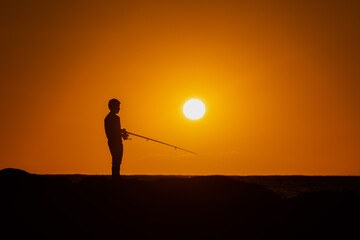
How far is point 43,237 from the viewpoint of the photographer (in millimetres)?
12812

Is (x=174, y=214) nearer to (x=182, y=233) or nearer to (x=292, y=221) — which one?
(x=182, y=233)

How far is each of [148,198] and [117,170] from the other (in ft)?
5.29

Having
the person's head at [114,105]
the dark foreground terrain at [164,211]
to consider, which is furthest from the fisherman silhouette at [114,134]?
the dark foreground terrain at [164,211]

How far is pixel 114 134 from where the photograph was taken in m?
15.6

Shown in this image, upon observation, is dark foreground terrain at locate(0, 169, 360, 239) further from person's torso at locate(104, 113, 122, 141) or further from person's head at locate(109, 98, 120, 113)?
person's head at locate(109, 98, 120, 113)

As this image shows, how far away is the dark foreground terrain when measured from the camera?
13109mm

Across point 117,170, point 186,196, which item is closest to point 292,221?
point 186,196

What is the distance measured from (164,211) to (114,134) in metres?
3.02

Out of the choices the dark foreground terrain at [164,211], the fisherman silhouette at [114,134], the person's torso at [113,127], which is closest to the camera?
the dark foreground terrain at [164,211]

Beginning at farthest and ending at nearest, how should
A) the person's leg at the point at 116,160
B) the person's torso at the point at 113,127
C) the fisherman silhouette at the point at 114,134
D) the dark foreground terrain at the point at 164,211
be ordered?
the person's torso at the point at 113,127 → the fisherman silhouette at the point at 114,134 → the person's leg at the point at 116,160 → the dark foreground terrain at the point at 164,211

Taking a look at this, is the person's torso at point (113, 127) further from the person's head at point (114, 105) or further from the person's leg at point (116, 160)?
the person's leg at point (116, 160)

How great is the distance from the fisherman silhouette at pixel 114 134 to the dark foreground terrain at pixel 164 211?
818mm

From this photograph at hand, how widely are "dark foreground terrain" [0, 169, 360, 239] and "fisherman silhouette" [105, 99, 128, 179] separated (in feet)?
2.69

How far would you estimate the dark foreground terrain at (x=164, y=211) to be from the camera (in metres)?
13.1
